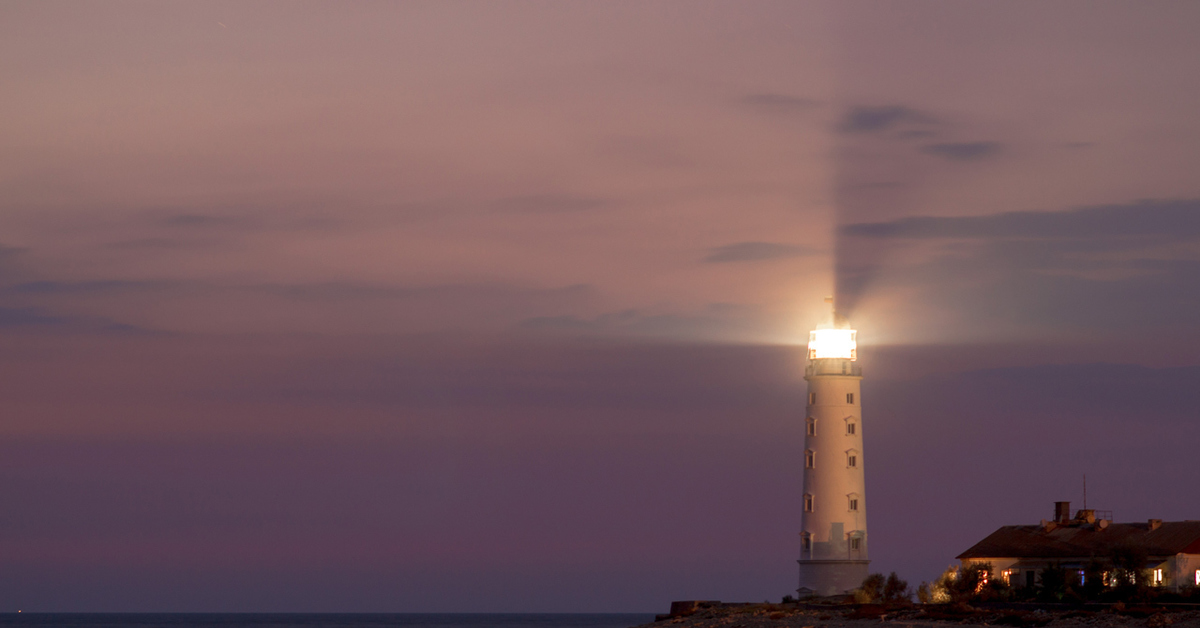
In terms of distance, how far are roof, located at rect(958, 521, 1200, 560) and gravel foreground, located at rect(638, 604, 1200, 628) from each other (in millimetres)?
8885

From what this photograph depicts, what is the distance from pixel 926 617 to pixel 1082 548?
44.0 feet

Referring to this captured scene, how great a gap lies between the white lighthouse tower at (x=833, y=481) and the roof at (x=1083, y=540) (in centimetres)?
478

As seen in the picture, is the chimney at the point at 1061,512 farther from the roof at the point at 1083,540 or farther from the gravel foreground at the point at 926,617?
the gravel foreground at the point at 926,617

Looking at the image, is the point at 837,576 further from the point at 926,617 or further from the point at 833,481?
the point at 926,617

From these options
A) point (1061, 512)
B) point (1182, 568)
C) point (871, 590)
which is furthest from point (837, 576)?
point (1182, 568)

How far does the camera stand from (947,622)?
46375mm

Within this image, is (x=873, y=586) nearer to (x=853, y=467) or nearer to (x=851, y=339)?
(x=853, y=467)

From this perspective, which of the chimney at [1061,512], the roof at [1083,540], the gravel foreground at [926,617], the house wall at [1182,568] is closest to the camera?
the gravel foreground at [926,617]

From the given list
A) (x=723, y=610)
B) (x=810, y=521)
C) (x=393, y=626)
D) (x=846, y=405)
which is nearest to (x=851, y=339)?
(x=846, y=405)

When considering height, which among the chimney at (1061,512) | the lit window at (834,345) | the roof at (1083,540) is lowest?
the roof at (1083,540)

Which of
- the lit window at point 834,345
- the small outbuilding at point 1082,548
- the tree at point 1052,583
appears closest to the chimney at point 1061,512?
the small outbuilding at point 1082,548

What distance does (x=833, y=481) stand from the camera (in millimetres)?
66250

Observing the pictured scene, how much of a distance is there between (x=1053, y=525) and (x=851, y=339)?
11.6 meters

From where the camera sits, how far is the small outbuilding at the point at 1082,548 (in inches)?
2208
